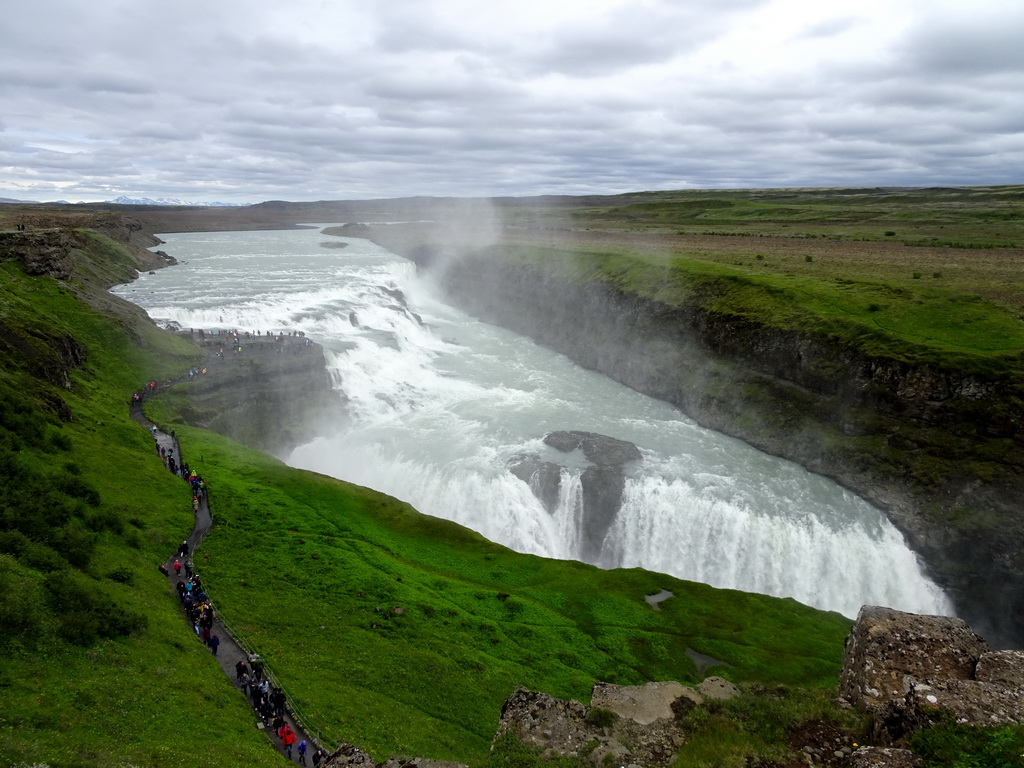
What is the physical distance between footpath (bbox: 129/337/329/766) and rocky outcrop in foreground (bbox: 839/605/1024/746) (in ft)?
48.7

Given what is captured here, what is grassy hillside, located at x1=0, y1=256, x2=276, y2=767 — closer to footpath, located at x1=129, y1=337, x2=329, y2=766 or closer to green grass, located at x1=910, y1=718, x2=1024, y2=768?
footpath, located at x1=129, y1=337, x2=329, y2=766

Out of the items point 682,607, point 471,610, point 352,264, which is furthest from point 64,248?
point 682,607

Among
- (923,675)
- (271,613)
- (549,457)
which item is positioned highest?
(923,675)

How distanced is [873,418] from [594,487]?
72.0ft

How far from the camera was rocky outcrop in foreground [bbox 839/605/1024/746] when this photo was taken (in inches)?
452

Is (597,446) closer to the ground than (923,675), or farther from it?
closer to the ground

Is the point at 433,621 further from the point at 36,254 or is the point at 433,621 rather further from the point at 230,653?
the point at 36,254

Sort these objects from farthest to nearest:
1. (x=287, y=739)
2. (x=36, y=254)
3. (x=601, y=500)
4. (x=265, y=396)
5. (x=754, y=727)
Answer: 1. (x=36, y=254)
2. (x=265, y=396)
3. (x=601, y=500)
4. (x=287, y=739)
5. (x=754, y=727)

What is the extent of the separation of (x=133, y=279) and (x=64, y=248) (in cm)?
2278

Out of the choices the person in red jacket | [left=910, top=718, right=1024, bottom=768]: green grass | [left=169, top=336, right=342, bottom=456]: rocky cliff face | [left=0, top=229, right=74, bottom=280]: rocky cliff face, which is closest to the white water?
[left=169, top=336, right=342, bottom=456]: rocky cliff face

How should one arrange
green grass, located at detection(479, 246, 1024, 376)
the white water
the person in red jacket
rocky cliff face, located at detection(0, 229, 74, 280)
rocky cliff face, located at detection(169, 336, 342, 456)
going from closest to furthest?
the person in red jacket < the white water < green grass, located at detection(479, 246, 1024, 376) < rocky cliff face, located at detection(169, 336, 342, 456) < rocky cliff face, located at detection(0, 229, 74, 280)

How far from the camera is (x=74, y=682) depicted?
52.1ft

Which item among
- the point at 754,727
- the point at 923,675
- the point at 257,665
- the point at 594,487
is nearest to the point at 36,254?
the point at 257,665

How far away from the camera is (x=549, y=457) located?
42875 millimetres
